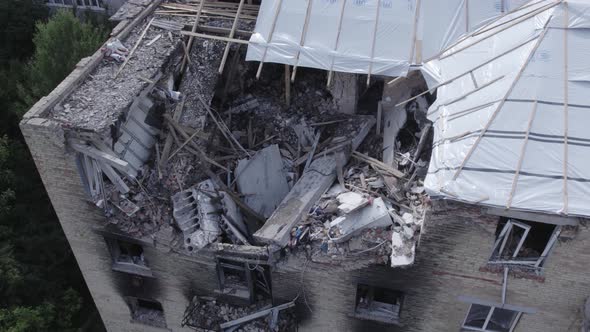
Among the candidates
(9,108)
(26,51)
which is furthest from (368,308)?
(26,51)

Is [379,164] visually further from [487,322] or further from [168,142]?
[168,142]

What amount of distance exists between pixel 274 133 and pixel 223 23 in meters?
3.52

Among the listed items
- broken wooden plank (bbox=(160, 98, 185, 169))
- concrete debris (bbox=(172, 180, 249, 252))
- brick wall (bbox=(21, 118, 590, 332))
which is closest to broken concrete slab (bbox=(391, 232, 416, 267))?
brick wall (bbox=(21, 118, 590, 332))

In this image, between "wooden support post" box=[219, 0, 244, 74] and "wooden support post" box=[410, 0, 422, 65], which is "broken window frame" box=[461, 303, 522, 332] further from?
"wooden support post" box=[219, 0, 244, 74]

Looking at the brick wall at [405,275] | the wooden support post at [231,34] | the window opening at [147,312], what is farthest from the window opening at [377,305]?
the wooden support post at [231,34]

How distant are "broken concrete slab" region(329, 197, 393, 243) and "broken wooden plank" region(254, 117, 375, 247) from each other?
41.3 inches

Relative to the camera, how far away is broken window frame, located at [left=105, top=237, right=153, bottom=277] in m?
13.4

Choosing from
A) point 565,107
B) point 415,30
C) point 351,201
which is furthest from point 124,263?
point 565,107

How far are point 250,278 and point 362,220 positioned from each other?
3.39m

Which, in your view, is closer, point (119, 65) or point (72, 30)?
point (119, 65)

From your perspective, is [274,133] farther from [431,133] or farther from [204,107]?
[431,133]

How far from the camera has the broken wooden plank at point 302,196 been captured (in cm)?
1112

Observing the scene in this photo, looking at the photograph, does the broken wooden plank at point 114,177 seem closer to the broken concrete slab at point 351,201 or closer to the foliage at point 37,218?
the broken concrete slab at point 351,201

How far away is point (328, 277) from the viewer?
11.7m
